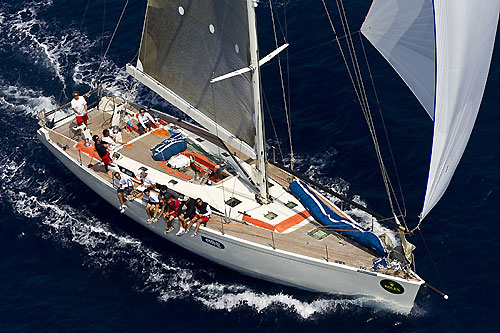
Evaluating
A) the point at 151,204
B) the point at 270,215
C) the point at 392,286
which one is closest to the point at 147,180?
the point at 151,204

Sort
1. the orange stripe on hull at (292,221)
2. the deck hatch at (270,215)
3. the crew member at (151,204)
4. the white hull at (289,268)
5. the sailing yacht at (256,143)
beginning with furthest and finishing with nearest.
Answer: the crew member at (151,204) < the deck hatch at (270,215) < the orange stripe on hull at (292,221) < the white hull at (289,268) < the sailing yacht at (256,143)

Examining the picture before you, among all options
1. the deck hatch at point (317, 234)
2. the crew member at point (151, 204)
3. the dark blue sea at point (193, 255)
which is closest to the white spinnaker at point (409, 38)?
the deck hatch at point (317, 234)

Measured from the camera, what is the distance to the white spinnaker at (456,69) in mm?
24328

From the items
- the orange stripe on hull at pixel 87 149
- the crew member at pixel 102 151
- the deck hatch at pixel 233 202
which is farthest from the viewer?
the orange stripe on hull at pixel 87 149

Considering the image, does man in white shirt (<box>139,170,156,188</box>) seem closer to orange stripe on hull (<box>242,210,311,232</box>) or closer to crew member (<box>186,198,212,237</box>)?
crew member (<box>186,198,212,237</box>)

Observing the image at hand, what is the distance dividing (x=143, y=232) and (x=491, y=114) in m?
17.0

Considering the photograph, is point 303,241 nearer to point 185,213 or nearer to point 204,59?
point 185,213

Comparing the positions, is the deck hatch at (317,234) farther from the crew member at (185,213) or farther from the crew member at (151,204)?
the crew member at (151,204)

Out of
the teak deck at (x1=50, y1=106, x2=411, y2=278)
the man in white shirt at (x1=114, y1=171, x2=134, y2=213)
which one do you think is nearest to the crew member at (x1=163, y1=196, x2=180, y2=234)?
the teak deck at (x1=50, y1=106, x2=411, y2=278)

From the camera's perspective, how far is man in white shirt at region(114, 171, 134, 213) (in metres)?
33.6

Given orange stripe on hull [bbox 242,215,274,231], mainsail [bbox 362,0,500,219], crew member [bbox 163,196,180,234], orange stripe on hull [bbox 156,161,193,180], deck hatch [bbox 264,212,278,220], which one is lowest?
crew member [bbox 163,196,180,234]

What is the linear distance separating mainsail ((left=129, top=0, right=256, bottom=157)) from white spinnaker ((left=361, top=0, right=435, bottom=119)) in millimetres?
4558

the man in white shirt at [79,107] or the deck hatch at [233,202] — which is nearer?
the deck hatch at [233,202]

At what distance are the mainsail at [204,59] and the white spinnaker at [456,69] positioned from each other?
714 cm
